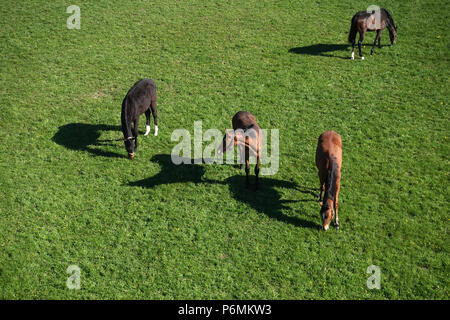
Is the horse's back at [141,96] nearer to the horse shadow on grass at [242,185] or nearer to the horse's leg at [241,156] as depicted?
the horse shadow on grass at [242,185]

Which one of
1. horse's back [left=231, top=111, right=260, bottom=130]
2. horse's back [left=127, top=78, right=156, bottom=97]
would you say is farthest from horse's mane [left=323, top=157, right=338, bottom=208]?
horse's back [left=127, top=78, right=156, bottom=97]

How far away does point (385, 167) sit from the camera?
38.1 ft

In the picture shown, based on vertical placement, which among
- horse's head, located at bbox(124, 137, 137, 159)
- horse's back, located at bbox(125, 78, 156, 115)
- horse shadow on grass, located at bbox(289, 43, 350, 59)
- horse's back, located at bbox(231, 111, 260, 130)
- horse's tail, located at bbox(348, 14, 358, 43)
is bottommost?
horse's head, located at bbox(124, 137, 137, 159)

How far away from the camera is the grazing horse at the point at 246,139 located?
1045 cm

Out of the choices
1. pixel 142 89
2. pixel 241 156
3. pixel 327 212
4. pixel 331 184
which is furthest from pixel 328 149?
pixel 142 89

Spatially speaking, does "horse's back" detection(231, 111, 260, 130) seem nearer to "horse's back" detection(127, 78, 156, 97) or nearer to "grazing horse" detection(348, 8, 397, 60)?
"horse's back" detection(127, 78, 156, 97)

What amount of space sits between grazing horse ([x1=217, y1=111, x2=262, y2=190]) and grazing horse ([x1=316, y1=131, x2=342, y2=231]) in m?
1.84

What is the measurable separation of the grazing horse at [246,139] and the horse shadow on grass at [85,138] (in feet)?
13.4

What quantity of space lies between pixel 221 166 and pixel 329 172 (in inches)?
153

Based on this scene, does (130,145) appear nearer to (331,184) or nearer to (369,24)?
(331,184)

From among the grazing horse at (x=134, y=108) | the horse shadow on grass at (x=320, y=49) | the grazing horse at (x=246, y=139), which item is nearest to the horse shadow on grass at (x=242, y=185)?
the grazing horse at (x=246, y=139)

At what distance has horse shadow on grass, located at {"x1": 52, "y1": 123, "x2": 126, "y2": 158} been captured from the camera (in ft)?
41.1
